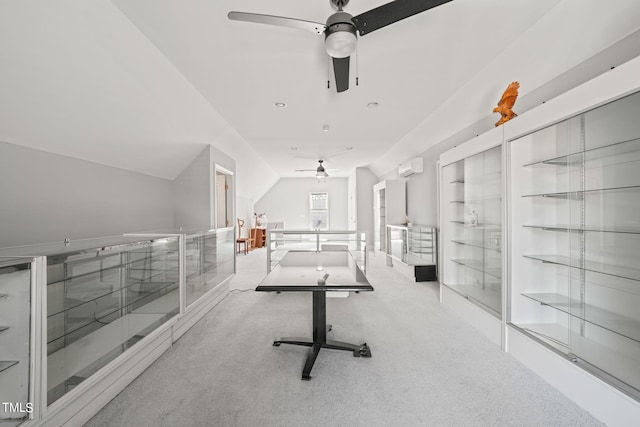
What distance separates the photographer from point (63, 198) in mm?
2762

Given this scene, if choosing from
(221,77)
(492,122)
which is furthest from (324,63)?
(492,122)

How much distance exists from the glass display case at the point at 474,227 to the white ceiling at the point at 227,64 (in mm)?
804

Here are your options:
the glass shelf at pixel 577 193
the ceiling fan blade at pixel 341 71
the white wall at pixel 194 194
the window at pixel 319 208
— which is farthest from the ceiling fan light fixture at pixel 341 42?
the window at pixel 319 208

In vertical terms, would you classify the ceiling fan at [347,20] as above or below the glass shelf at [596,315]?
above

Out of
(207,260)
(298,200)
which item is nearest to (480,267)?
(207,260)

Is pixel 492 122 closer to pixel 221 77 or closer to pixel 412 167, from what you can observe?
pixel 412 167

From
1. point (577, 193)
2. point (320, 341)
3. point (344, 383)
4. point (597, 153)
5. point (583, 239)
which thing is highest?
point (597, 153)

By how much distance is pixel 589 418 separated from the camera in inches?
68.1

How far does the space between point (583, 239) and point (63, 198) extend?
4.50 m

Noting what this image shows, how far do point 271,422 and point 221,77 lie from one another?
3199 mm

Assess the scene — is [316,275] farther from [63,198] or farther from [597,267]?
[63,198]

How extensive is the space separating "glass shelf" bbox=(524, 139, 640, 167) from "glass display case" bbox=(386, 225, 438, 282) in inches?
112

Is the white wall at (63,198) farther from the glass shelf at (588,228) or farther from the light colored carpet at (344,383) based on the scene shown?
the glass shelf at (588,228)

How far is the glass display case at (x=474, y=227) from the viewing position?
2.99 meters
